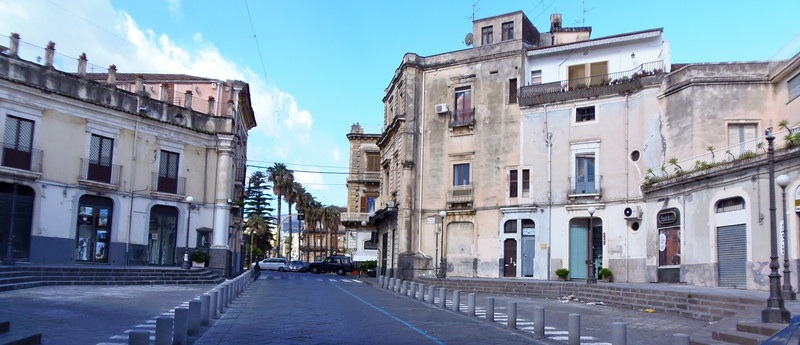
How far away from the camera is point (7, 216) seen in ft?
96.1

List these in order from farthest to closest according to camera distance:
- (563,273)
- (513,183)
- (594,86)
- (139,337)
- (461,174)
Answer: (461,174) → (513,183) → (594,86) → (563,273) → (139,337)

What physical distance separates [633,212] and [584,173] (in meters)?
3.72

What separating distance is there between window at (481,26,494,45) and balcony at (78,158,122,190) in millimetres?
21873

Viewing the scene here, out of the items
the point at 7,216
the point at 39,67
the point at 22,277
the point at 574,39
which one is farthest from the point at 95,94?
the point at 574,39

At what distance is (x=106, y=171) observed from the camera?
3369cm

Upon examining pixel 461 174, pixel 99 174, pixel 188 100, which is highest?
pixel 188 100

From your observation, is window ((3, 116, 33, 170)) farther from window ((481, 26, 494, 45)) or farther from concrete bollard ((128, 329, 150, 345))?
window ((481, 26, 494, 45))

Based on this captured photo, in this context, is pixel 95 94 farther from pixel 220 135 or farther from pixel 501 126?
pixel 501 126

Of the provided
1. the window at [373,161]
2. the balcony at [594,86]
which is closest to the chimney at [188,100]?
the balcony at [594,86]

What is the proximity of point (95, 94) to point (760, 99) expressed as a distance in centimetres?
2885

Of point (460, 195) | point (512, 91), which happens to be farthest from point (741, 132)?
point (460, 195)

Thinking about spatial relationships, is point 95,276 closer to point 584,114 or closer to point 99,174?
point 99,174

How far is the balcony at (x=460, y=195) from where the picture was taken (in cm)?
3981

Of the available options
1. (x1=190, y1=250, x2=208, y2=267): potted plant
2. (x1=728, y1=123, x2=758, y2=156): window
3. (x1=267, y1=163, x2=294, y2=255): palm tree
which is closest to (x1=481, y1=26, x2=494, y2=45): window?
(x1=728, y1=123, x2=758, y2=156): window
